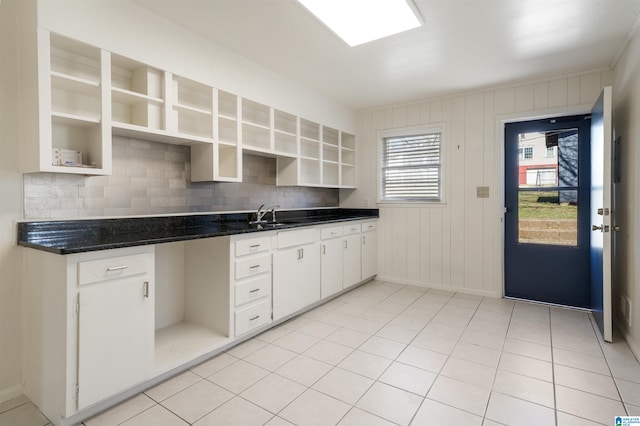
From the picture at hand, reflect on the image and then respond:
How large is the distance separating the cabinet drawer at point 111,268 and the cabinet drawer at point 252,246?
74 centimetres

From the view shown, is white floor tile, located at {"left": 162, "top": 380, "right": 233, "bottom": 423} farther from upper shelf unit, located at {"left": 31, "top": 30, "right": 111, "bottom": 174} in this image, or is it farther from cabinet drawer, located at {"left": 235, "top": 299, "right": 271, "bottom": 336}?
upper shelf unit, located at {"left": 31, "top": 30, "right": 111, "bottom": 174}

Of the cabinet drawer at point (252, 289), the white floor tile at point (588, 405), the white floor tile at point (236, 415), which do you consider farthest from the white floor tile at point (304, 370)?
the white floor tile at point (588, 405)

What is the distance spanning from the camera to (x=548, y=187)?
3633 mm

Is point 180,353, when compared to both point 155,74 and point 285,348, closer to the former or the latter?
point 285,348

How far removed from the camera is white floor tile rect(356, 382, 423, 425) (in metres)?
1.76

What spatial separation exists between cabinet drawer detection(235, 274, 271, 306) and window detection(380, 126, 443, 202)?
2.45m

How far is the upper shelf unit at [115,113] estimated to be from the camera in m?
1.89

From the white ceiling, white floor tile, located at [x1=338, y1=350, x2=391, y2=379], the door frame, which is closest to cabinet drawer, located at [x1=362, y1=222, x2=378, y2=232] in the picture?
the door frame

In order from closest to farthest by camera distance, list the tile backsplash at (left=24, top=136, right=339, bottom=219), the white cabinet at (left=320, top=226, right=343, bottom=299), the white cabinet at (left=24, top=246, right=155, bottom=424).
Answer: the white cabinet at (left=24, top=246, right=155, bottom=424) < the tile backsplash at (left=24, top=136, right=339, bottom=219) < the white cabinet at (left=320, top=226, right=343, bottom=299)

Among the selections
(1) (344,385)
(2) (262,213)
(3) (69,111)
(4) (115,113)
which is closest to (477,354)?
(1) (344,385)

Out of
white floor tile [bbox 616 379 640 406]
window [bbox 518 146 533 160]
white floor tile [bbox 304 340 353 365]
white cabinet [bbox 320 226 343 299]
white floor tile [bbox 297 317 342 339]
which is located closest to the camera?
white floor tile [bbox 616 379 640 406]

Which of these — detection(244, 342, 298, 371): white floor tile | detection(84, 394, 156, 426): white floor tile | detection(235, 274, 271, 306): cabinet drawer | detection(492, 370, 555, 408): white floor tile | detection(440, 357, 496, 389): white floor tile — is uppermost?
detection(235, 274, 271, 306): cabinet drawer

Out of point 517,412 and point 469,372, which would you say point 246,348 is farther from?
point 517,412

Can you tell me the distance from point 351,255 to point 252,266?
1.69 m
